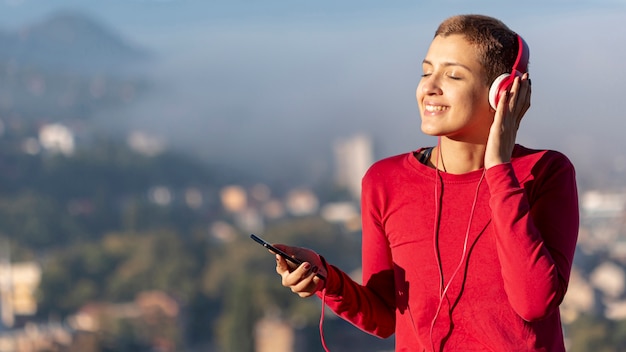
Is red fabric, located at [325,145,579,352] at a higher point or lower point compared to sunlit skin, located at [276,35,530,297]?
lower

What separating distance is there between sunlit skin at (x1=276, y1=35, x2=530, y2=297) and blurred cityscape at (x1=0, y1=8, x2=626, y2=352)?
20.0m

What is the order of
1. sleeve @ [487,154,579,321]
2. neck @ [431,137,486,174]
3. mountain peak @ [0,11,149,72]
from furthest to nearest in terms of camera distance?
mountain peak @ [0,11,149,72] → neck @ [431,137,486,174] → sleeve @ [487,154,579,321]

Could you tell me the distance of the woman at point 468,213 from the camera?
1038 mm

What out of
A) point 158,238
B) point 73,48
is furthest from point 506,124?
point 73,48

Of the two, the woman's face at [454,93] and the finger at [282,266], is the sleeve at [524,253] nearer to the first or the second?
the woman's face at [454,93]

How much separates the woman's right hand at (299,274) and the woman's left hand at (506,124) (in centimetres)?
18

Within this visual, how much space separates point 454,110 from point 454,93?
0.05ft

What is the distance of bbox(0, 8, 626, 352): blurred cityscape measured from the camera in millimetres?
28078

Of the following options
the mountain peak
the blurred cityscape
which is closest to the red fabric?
the blurred cityscape

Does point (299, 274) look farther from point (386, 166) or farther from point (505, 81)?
point (505, 81)

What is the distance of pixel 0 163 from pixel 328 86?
53.1ft

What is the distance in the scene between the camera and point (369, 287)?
118 cm

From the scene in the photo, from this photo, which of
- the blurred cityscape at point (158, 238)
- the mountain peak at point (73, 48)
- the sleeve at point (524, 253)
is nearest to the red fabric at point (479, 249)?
the sleeve at point (524, 253)

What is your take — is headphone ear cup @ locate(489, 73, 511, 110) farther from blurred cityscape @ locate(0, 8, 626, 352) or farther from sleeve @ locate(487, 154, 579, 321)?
blurred cityscape @ locate(0, 8, 626, 352)
